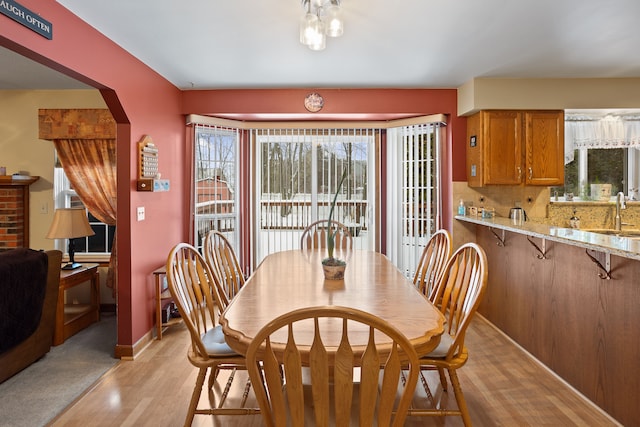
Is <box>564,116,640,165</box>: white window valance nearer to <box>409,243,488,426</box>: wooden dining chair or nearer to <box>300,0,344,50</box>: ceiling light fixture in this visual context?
<box>409,243,488,426</box>: wooden dining chair

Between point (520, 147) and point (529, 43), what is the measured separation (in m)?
1.24

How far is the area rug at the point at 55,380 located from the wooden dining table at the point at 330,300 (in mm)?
1435

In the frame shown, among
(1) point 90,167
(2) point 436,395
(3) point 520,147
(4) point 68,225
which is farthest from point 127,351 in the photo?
(3) point 520,147

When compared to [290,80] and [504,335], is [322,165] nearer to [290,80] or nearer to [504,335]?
[290,80]

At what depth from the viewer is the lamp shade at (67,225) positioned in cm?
366

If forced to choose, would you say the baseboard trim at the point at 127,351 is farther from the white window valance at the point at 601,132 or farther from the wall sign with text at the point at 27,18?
the white window valance at the point at 601,132

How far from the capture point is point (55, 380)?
9.09 ft

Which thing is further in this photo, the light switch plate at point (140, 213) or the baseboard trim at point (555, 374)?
the light switch plate at point (140, 213)

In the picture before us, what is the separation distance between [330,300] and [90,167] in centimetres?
334

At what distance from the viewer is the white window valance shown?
4418 millimetres

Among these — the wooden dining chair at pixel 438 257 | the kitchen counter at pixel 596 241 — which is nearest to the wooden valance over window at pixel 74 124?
the wooden dining chair at pixel 438 257

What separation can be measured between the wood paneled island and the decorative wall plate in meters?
2.07

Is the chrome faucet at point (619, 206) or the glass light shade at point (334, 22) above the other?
the glass light shade at point (334, 22)

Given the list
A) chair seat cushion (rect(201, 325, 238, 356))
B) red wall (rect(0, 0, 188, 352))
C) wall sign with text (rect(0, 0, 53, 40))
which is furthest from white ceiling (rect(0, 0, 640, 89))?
chair seat cushion (rect(201, 325, 238, 356))
